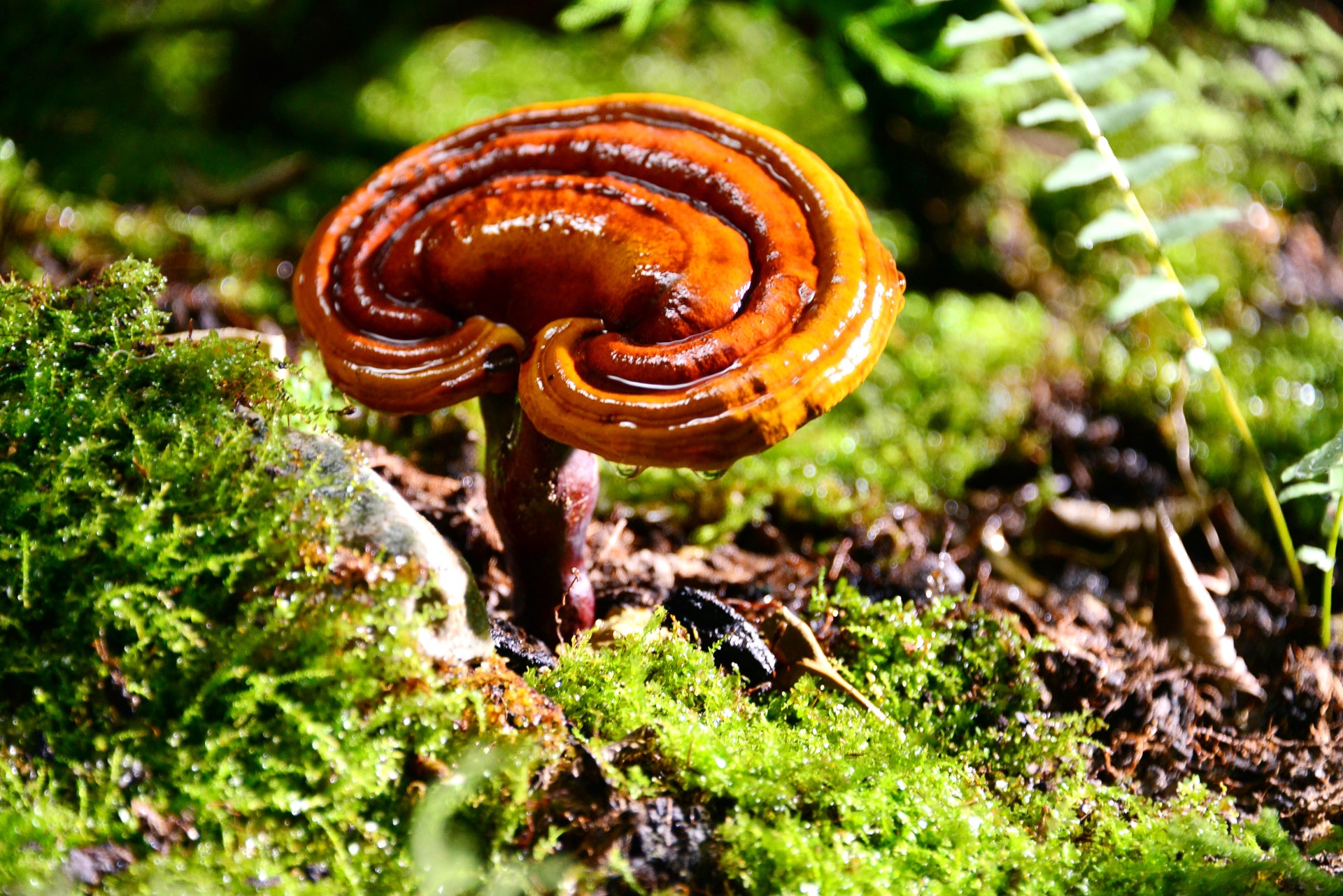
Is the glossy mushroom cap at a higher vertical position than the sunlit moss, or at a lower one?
higher

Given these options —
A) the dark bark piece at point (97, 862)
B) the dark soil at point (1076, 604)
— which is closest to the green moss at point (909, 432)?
the dark soil at point (1076, 604)

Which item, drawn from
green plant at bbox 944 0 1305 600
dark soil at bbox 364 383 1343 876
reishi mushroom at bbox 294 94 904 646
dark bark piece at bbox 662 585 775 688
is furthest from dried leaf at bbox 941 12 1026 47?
dark bark piece at bbox 662 585 775 688

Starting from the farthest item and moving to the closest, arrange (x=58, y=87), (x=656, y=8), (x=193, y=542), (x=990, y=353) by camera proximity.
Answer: (x=58, y=87) < (x=656, y=8) < (x=990, y=353) < (x=193, y=542)

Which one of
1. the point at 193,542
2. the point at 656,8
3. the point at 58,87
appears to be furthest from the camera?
the point at 58,87

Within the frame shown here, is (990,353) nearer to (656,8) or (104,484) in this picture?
(656,8)

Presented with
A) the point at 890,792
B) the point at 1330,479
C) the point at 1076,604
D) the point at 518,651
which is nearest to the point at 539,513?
the point at 518,651

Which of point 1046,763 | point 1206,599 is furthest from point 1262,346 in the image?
point 1046,763

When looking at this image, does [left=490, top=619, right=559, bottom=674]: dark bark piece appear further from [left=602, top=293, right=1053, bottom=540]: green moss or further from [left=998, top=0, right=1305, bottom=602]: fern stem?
[left=998, top=0, right=1305, bottom=602]: fern stem
